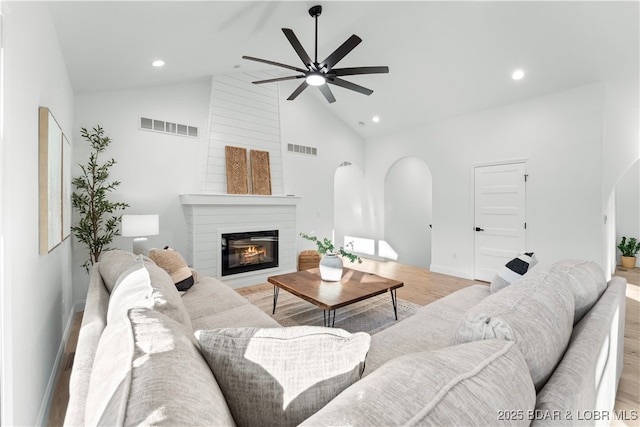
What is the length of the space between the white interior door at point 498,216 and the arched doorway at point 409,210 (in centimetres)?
137

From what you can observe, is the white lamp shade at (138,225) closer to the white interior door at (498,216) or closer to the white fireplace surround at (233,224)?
the white fireplace surround at (233,224)

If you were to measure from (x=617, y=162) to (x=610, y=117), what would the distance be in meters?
0.58

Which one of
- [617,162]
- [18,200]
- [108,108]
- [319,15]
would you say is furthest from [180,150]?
[617,162]

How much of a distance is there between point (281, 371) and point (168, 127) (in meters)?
4.37

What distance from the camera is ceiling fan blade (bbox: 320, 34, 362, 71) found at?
245 cm

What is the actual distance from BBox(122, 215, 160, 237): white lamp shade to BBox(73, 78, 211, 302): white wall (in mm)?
709

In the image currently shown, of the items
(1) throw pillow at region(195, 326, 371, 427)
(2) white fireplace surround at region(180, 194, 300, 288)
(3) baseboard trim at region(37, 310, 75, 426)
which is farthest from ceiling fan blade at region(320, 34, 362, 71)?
(3) baseboard trim at region(37, 310, 75, 426)

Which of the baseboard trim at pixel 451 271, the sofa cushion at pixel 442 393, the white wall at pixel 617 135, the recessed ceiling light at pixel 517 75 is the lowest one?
the baseboard trim at pixel 451 271

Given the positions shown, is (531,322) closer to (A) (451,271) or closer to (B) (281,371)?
(B) (281,371)

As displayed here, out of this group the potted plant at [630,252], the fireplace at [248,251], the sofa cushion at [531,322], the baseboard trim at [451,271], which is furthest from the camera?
the potted plant at [630,252]

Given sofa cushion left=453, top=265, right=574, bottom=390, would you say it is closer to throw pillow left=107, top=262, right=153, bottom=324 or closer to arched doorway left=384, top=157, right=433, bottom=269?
throw pillow left=107, top=262, right=153, bottom=324

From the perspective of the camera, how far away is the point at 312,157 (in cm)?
586

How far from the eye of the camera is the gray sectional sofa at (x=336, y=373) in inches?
23.5

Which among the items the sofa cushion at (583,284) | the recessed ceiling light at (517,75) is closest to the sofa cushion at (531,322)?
the sofa cushion at (583,284)
